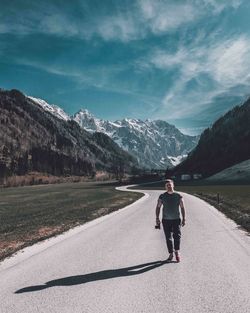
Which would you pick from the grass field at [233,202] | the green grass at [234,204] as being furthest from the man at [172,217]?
the green grass at [234,204]

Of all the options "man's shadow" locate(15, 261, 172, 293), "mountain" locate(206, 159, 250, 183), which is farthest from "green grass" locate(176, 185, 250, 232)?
"mountain" locate(206, 159, 250, 183)

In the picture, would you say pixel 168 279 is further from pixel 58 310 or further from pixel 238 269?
pixel 58 310

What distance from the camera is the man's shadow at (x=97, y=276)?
33.9 feet

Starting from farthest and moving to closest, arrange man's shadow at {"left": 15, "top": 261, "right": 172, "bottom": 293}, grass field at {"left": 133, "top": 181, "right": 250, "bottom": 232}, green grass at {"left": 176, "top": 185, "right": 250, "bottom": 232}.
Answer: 1. grass field at {"left": 133, "top": 181, "right": 250, "bottom": 232}
2. green grass at {"left": 176, "top": 185, "right": 250, "bottom": 232}
3. man's shadow at {"left": 15, "top": 261, "right": 172, "bottom": 293}

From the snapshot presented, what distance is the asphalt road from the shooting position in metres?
8.57

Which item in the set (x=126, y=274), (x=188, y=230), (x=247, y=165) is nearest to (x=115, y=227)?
(x=188, y=230)

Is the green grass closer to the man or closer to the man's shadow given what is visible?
the man

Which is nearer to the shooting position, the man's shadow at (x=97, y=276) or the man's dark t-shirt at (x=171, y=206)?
→ the man's shadow at (x=97, y=276)

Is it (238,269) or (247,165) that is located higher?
(247,165)

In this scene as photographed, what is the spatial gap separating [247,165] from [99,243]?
7470 inches

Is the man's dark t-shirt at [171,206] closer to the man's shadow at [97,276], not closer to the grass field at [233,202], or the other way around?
the man's shadow at [97,276]

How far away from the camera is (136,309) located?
325 inches

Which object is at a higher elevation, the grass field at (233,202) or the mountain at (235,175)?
the mountain at (235,175)

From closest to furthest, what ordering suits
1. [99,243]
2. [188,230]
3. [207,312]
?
[207,312] → [99,243] → [188,230]
